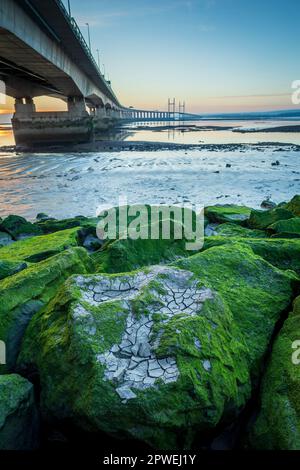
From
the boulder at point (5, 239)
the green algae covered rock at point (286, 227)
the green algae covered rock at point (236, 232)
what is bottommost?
the boulder at point (5, 239)

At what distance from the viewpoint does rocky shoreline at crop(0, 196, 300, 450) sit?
1.97 meters

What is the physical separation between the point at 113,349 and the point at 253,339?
1210mm

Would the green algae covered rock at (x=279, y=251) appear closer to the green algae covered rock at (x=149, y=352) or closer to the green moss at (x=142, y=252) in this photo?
the green moss at (x=142, y=252)

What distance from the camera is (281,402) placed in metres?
2.19

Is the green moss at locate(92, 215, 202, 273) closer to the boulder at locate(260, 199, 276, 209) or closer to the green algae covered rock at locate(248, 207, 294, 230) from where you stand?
the green algae covered rock at locate(248, 207, 294, 230)

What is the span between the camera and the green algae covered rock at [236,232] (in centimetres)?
585

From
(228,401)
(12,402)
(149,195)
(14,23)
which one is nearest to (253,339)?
(228,401)

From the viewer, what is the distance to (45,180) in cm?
1461

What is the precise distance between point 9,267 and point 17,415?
201cm

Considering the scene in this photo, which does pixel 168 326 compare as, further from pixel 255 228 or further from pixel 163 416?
pixel 255 228

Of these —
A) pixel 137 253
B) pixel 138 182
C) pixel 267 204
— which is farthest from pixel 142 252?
pixel 138 182

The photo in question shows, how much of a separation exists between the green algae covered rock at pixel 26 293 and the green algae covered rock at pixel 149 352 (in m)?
0.15

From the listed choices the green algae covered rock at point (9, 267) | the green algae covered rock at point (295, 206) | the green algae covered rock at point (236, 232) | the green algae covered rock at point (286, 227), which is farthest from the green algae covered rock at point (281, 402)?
the green algae covered rock at point (295, 206)

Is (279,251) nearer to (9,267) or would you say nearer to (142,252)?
(142,252)
